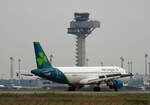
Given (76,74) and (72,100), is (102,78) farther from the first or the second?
(72,100)

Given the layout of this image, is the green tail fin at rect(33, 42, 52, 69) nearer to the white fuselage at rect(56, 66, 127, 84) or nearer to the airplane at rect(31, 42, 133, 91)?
the airplane at rect(31, 42, 133, 91)

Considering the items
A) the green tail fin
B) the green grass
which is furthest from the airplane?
the green grass

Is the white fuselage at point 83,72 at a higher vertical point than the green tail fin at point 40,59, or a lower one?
lower

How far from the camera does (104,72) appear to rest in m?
94.2

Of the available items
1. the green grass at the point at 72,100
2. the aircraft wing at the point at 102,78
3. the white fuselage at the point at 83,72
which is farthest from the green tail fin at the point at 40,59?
the green grass at the point at 72,100

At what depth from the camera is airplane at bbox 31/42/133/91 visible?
Result: 90625 millimetres

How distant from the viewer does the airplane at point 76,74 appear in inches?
3568

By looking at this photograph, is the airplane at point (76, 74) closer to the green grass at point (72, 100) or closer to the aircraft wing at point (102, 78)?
the aircraft wing at point (102, 78)

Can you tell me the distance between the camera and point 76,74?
93562mm

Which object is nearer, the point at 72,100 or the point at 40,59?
the point at 72,100

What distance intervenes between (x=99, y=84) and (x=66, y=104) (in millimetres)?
38833

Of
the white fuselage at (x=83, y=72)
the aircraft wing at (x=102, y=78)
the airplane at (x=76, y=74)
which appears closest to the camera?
the airplane at (x=76, y=74)

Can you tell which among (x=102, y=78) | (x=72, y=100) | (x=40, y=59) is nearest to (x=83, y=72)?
(x=102, y=78)

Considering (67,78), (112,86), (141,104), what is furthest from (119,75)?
(141,104)
